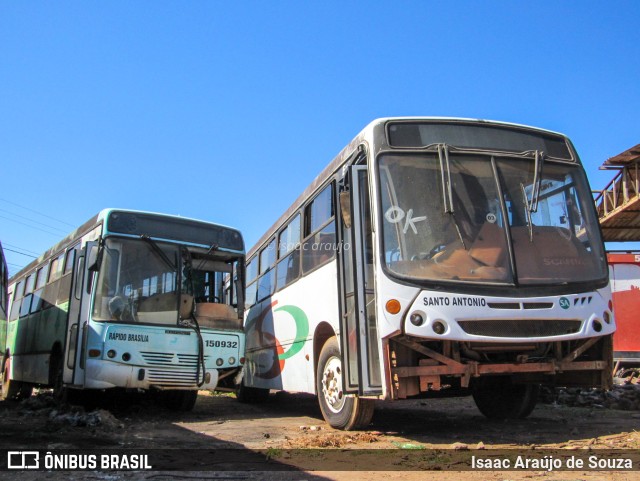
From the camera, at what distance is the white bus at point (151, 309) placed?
8.98 m

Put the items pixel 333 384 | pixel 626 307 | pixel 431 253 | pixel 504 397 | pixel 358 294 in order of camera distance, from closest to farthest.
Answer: pixel 431 253
pixel 358 294
pixel 333 384
pixel 504 397
pixel 626 307

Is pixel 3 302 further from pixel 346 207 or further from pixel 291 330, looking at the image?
pixel 346 207

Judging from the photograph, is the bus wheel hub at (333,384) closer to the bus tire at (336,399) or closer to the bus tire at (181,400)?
the bus tire at (336,399)

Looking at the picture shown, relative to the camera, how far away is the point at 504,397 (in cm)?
852

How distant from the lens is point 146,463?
18.3 ft

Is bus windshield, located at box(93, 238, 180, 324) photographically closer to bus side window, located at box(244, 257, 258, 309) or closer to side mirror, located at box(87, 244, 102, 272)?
side mirror, located at box(87, 244, 102, 272)

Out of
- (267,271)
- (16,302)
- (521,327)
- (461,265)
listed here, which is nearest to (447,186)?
(461,265)

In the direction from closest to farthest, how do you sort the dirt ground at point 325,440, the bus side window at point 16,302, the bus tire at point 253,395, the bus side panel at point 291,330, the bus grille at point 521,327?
the dirt ground at point 325,440
the bus grille at point 521,327
the bus side panel at point 291,330
the bus tire at point 253,395
the bus side window at point 16,302

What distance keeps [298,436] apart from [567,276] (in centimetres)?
369

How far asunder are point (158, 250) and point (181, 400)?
110 inches

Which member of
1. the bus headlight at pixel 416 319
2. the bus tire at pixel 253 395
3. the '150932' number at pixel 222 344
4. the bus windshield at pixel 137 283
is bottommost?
the bus tire at pixel 253 395

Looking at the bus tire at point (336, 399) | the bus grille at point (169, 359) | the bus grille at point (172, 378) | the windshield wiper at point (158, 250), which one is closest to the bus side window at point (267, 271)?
the windshield wiper at point (158, 250)

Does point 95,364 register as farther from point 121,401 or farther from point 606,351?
point 606,351

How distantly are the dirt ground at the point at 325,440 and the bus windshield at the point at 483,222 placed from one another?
1733mm
